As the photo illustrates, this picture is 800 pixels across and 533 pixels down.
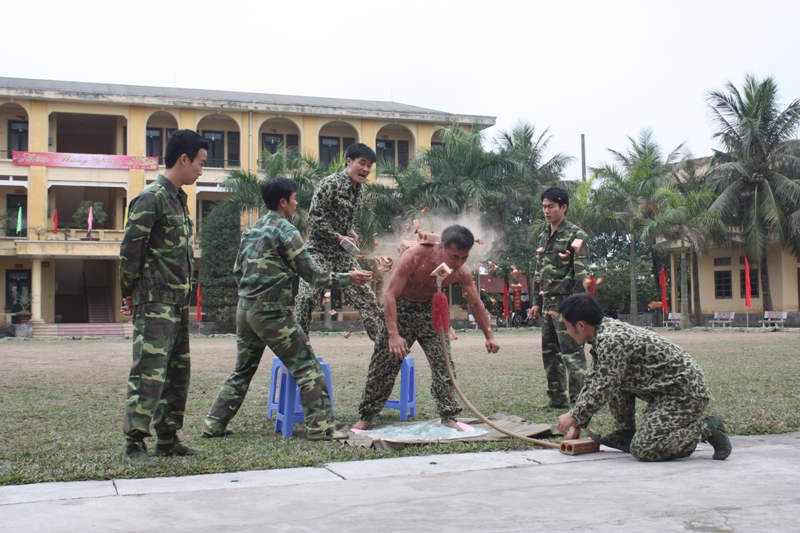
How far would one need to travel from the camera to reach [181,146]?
16.3ft

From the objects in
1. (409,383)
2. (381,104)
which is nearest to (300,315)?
(409,383)

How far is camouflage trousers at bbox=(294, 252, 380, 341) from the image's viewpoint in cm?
654

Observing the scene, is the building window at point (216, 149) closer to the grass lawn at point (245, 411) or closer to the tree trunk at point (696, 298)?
the tree trunk at point (696, 298)

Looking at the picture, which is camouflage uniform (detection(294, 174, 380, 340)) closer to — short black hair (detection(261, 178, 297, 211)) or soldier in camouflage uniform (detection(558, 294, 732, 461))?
short black hair (detection(261, 178, 297, 211))

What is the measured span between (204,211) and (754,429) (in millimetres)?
37317

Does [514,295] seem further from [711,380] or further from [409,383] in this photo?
[409,383]

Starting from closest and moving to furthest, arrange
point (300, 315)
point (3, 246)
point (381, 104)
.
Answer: point (300, 315) < point (3, 246) < point (381, 104)

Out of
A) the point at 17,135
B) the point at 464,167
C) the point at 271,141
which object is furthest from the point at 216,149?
the point at 464,167

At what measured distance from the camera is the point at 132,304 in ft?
16.0

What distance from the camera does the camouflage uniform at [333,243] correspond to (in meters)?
6.59

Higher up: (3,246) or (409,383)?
(3,246)

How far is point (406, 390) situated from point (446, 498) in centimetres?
292

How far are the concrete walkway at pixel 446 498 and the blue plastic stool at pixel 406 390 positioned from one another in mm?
1857

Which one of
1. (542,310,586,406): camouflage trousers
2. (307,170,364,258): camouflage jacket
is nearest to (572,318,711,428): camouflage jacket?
(542,310,586,406): camouflage trousers
